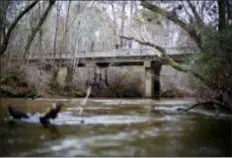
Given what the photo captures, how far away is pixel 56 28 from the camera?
4.61 m

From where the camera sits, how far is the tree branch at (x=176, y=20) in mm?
5811

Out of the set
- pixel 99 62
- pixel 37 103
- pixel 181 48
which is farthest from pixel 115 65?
pixel 181 48

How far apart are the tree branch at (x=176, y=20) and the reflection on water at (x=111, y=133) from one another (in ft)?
4.65

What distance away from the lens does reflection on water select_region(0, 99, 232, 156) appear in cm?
291

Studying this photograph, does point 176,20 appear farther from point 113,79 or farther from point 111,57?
point 113,79

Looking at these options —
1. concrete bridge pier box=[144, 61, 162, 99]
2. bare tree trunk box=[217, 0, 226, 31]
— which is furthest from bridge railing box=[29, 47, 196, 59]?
bare tree trunk box=[217, 0, 226, 31]

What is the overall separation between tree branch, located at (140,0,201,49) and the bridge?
0.29m

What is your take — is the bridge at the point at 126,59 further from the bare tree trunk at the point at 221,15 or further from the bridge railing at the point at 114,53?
the bare tree trunk at the point at 221,15

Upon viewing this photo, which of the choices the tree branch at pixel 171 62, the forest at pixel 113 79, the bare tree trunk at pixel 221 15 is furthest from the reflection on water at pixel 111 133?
the bare tree trunk at pixel 221 15

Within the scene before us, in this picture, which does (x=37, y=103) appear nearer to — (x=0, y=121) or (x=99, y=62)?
(x=0, y=121)

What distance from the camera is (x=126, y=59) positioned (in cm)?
512

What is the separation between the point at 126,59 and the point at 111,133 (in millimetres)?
1844

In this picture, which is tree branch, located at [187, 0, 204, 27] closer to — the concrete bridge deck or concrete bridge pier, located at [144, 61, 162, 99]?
the concrete bridge deck

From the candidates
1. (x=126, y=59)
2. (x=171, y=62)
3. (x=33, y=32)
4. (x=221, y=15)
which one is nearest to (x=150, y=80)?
(x=126, y=59)
